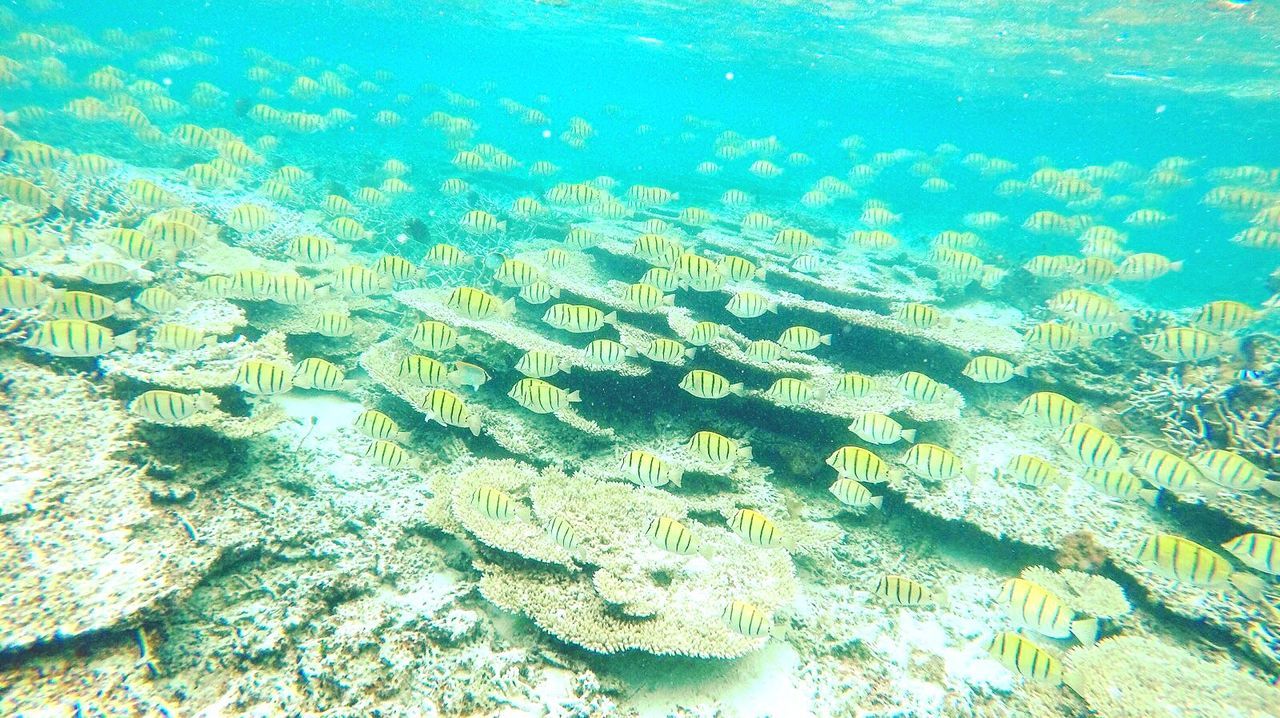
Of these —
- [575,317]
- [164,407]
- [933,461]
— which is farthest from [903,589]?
[164,407]

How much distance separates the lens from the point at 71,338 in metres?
4.86

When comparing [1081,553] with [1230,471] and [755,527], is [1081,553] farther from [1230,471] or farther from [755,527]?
[755,527]

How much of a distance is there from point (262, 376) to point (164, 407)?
699 millimetres

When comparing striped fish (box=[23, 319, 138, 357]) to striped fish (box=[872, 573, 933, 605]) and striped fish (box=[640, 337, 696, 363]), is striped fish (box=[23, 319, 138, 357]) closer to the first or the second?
striped fish (box=[640, 337, 696, 363])

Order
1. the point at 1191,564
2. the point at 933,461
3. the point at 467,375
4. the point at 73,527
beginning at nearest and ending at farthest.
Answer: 1. the point at 73,527
2. the point at 1191,564
3. the point at 933,461
4. the point at 467,375

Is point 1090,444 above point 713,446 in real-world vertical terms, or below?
above

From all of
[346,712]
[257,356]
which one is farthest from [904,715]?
[257,356]

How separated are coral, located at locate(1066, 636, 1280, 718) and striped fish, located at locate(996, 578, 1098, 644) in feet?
1.07

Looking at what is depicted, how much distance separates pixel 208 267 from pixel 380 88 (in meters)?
13.6

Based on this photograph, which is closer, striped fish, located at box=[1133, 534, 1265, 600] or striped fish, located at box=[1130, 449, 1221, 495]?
striped fish, located at box=[1133, 534, 1265, 600]

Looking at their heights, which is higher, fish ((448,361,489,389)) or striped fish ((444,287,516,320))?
striped fish ((444,287,516,320))

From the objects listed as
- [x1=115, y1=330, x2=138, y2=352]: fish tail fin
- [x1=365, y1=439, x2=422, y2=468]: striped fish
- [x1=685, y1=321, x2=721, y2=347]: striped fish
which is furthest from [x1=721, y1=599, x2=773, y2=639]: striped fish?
[x1=115, y1=330, x2=138, y2=352]: fish tail fin

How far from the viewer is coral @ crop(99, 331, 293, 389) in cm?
522

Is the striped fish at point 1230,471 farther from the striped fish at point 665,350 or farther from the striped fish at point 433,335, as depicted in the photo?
the striped fish at point 433,335
